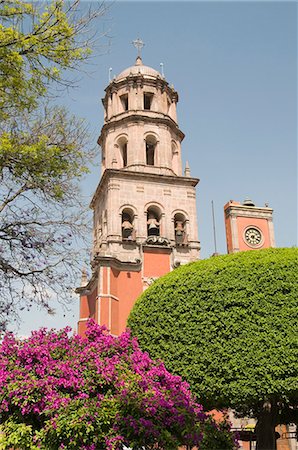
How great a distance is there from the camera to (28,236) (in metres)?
9.70

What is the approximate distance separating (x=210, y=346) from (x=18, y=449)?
596 cm

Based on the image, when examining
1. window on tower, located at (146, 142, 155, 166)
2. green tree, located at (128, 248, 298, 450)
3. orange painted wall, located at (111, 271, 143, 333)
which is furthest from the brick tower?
green tree, located at (128, 248, 298, 450)

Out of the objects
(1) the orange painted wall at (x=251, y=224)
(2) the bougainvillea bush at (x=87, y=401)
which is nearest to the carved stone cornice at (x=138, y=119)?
(1) the orange painted wall at (x=251, y=224)

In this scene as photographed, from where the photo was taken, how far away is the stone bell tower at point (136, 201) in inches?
944

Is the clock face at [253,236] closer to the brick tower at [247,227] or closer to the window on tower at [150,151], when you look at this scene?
the brick tower at [247,227]

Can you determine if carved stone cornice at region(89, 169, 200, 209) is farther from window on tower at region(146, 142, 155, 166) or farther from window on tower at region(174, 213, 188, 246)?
window on tower at region(146, 142, 155, 166)

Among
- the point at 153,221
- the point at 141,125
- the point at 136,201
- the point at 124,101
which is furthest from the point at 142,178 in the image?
the point at 124,101

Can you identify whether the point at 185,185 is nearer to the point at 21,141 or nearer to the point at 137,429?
the point at 21,141

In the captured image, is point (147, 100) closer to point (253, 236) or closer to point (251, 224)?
point (251, 224)

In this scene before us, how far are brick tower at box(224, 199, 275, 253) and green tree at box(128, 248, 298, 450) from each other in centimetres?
1574

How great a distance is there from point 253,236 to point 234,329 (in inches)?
736

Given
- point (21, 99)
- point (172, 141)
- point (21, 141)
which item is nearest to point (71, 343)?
point (21, 141)

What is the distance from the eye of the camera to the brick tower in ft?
99.8

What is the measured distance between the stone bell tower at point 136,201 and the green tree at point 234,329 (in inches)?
338
